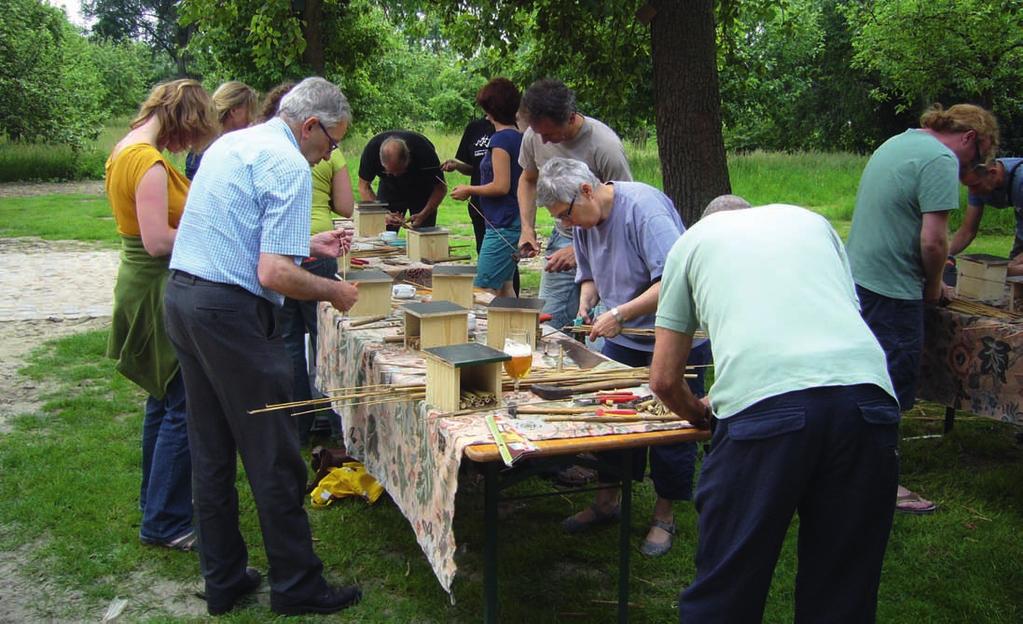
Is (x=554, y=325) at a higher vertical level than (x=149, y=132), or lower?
lower

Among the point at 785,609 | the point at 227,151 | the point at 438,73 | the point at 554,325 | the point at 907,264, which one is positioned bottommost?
the point at 785,609

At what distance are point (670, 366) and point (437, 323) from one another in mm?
1214

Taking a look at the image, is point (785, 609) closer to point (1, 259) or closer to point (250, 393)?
point (250, 393)

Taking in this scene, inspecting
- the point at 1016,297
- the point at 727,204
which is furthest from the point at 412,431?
the point at 1016,297

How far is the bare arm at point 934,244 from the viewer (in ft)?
12.0

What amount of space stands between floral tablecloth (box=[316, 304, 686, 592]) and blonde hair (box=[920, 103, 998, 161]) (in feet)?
6.90

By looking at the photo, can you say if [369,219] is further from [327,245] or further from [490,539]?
[490,539]

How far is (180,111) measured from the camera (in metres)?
3.34

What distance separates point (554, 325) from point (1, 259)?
8292 millimetres

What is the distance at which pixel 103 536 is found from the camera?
3758 millimetres

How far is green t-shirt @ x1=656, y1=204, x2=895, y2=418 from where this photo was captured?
2.00 meters

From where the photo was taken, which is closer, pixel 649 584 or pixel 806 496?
pixel 806 496

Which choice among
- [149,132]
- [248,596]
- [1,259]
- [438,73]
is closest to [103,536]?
[248,596]

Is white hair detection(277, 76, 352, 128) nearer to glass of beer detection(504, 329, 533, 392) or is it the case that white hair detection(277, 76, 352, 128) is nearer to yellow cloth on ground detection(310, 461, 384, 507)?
glass of beer detection(504, 329, 533, 392)
